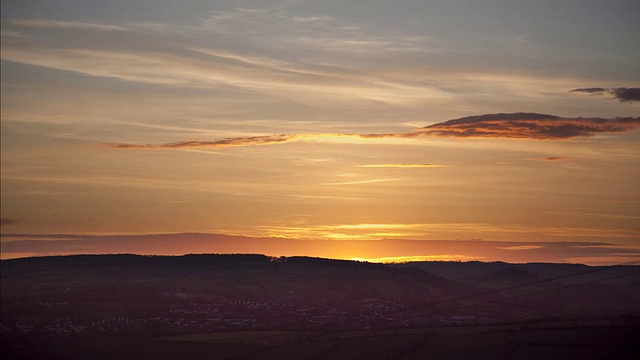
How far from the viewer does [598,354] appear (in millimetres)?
63844

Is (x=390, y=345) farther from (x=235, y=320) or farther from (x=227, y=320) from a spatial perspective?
(x=227, y=320)

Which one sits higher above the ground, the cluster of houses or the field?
the cluster of houses

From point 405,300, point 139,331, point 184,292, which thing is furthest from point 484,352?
point 184,292

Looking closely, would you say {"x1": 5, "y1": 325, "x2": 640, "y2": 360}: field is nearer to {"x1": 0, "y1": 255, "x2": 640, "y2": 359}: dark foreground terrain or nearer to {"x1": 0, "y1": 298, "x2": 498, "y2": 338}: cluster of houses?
{"x1": 0, "y1": 255, "x2": 640, "y2": 359}: dark foreground terrain

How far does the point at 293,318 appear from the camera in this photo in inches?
4747

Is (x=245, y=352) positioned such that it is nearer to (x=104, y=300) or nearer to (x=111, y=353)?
(x=111, y=353)

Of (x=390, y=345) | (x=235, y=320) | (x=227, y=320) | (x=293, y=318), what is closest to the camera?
(x=390, y=345)

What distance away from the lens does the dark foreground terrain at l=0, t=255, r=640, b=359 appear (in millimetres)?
74438

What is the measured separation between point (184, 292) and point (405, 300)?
43.9 m

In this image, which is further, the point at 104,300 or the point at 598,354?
the point at 104,300

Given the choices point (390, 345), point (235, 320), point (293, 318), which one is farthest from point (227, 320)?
point (390, 345)

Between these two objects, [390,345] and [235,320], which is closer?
[390,345]

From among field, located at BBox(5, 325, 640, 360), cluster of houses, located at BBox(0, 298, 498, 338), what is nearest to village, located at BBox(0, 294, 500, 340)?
cluster of houses, located at BBox(0, 298, 498, 338)

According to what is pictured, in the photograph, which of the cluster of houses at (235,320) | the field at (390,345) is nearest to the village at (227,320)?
the cluster of houses at (235,320)
